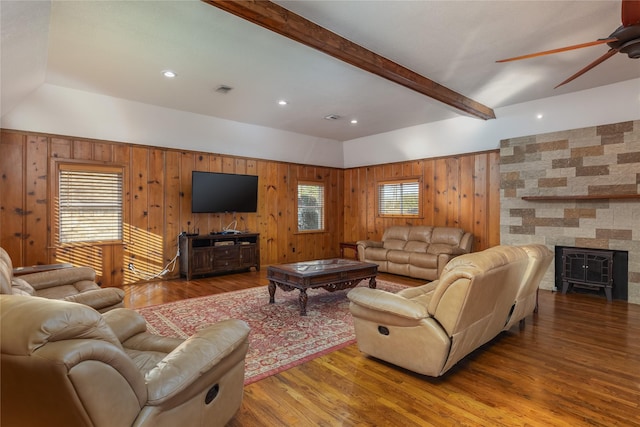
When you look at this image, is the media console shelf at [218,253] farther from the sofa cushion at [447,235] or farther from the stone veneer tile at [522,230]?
the stone veneer tile at [522,230]

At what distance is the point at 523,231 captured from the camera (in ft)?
18.5

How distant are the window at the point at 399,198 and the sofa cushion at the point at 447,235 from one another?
922 mm

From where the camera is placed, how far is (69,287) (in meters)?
3.31

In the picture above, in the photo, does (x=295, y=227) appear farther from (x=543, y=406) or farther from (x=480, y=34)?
(x=543, y=406)

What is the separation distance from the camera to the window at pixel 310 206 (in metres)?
8.17

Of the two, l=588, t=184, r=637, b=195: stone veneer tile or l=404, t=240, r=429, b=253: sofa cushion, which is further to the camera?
l=404, t=240, r=429, b=253: sofa cushion

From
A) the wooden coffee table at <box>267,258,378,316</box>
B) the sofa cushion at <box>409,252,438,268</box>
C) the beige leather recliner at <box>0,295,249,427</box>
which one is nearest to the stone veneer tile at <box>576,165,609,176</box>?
the sofa cushion at <box>409,252,438,268</box>

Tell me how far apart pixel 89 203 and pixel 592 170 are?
7691 mm

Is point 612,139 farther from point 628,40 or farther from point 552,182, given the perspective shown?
point 628,40

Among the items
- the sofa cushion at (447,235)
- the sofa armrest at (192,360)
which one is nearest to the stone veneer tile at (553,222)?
the sofa cushion at (447,235)

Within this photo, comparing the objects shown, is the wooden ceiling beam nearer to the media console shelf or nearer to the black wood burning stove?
the black wood burning stove

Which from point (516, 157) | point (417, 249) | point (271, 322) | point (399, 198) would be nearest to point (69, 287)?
point (271, 322)

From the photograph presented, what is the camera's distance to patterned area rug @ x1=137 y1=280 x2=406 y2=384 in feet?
9.48

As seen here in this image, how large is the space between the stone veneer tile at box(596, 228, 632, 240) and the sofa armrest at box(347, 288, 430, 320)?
416 centimetres
